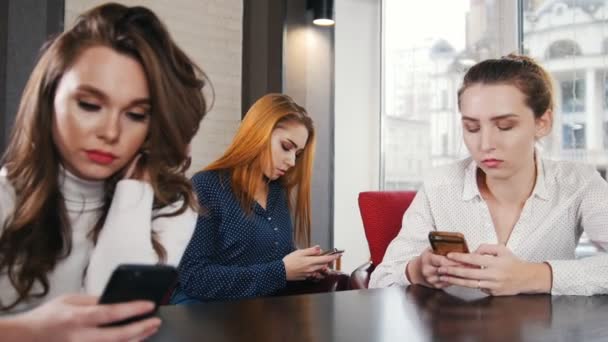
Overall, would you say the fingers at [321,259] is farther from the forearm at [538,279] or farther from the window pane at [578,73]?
the window pane at [578,73]

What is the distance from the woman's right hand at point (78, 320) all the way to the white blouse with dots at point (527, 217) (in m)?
1.00

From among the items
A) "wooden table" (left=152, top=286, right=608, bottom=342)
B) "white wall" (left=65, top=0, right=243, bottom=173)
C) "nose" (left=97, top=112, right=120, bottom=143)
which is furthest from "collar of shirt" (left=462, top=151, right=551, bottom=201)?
"white wall" (left=65, top=0, right=243, bottom=173)

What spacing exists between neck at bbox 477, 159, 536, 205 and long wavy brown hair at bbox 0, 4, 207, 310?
43.4 inches

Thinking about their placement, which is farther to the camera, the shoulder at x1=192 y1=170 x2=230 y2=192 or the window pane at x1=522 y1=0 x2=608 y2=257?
the window pane at x1=522 y1=0 x2=608 y2=257

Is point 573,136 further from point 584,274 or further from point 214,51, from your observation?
point 214,51

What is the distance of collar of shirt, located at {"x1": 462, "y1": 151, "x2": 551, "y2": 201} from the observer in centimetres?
157

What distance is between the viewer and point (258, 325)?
2.93ft

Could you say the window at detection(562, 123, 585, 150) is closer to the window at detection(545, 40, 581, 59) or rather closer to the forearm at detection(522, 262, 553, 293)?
the window at detection(545, 40, 581, 59)

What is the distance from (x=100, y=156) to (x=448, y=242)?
2.72 feet

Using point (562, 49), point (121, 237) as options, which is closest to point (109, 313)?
point (121, 237)

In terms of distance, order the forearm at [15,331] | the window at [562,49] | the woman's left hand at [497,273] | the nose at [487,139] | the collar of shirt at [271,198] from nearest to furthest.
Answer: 1. the forearm at [15,331]
2. the woman's left hand at [497,273]
3. the nose at [487,139]
4. the collar of shirt at [271,198]
5. the window at [562,49]

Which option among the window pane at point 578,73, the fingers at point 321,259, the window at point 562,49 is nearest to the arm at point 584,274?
the fingers at point 321,259

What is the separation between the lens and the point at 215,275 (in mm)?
1791

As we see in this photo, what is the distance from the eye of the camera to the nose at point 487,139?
4.77ft
